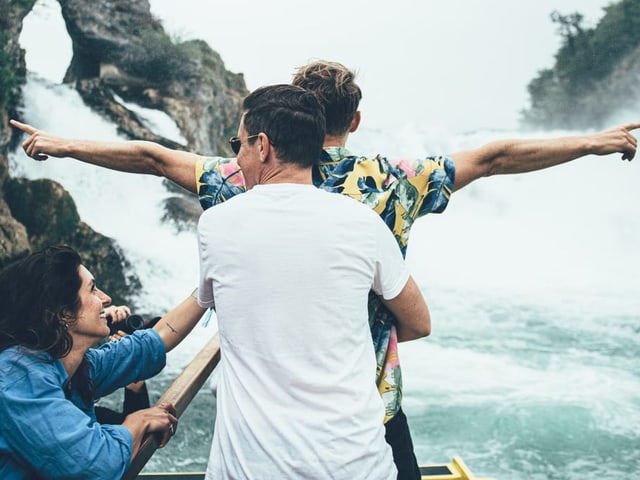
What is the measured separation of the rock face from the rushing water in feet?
1.50

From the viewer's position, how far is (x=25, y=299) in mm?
1296

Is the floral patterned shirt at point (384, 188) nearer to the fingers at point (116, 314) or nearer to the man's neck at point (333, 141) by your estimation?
the man's neck at point (333, 141)

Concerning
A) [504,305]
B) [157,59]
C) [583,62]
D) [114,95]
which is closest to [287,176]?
[504,305]

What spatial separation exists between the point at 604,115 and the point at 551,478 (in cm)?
2161

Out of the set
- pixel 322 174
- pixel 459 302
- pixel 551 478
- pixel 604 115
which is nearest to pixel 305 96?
A: pixel 322 174

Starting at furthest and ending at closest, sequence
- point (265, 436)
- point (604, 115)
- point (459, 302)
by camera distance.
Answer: point (604, 115) → point (459, 302) → point (265, 436)

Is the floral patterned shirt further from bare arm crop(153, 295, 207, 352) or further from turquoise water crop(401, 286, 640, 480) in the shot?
turquoise water crop(401, 286, 640, 480)

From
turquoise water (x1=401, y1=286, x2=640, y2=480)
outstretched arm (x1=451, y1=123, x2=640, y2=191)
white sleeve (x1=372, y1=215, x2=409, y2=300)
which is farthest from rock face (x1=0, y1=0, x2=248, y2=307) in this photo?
white sleeve (x1=372, y1=215, x2=409, y2=300)

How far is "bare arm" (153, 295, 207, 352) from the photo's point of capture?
1.61 meters

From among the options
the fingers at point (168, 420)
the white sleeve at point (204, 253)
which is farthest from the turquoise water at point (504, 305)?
the white sleeve at point (204, 253)

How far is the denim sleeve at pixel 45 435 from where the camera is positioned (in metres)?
1.16

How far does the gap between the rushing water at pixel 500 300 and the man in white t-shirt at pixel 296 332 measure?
4.35 metres

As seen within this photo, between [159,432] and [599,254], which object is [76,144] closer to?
[159,432]

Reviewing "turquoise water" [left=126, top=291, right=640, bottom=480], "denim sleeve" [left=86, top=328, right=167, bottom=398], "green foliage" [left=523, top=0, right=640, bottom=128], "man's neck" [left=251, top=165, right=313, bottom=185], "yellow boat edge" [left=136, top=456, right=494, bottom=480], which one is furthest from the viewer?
"green foliage" [left=523, top=0, right=640, bottom=128]
